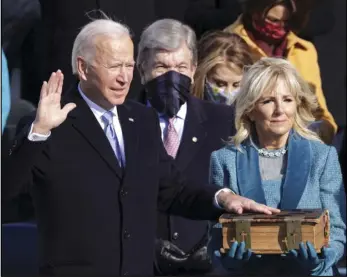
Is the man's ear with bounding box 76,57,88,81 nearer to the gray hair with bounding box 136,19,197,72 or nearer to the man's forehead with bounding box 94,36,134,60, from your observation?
the man's forehead with bounding box 94,36,134,60

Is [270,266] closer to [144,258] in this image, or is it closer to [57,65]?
[144,258]

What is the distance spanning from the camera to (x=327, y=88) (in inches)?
236

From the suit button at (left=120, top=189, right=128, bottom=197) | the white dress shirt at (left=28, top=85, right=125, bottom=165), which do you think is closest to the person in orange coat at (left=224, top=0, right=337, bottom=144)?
the white dress shirt at (left=28, top=85, right=125, bottom=165)

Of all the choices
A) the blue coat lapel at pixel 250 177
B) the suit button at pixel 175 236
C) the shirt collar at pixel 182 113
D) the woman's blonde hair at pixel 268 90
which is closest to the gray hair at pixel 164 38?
the shirt collar at pixel 182 113

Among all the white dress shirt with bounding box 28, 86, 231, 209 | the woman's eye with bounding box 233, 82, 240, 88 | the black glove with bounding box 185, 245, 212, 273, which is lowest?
the black glove with bounding box 185, 245, 212, 273

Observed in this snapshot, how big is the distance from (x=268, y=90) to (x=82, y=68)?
944 mm

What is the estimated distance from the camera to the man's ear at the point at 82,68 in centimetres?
540

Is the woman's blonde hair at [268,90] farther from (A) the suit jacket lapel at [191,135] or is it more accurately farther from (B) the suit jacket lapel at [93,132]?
(B) the suit jacket lapel at [93,132]

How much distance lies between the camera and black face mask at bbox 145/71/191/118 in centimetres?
548

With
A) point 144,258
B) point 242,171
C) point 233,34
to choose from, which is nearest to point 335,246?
point 242,171

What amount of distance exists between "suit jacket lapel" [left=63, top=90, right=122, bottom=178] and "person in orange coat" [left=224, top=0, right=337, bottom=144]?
96 centimetres

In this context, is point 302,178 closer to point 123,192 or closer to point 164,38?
point 123,192

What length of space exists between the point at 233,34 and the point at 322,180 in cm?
101

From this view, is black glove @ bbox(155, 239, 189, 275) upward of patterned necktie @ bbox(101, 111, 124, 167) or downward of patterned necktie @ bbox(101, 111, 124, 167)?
downward
